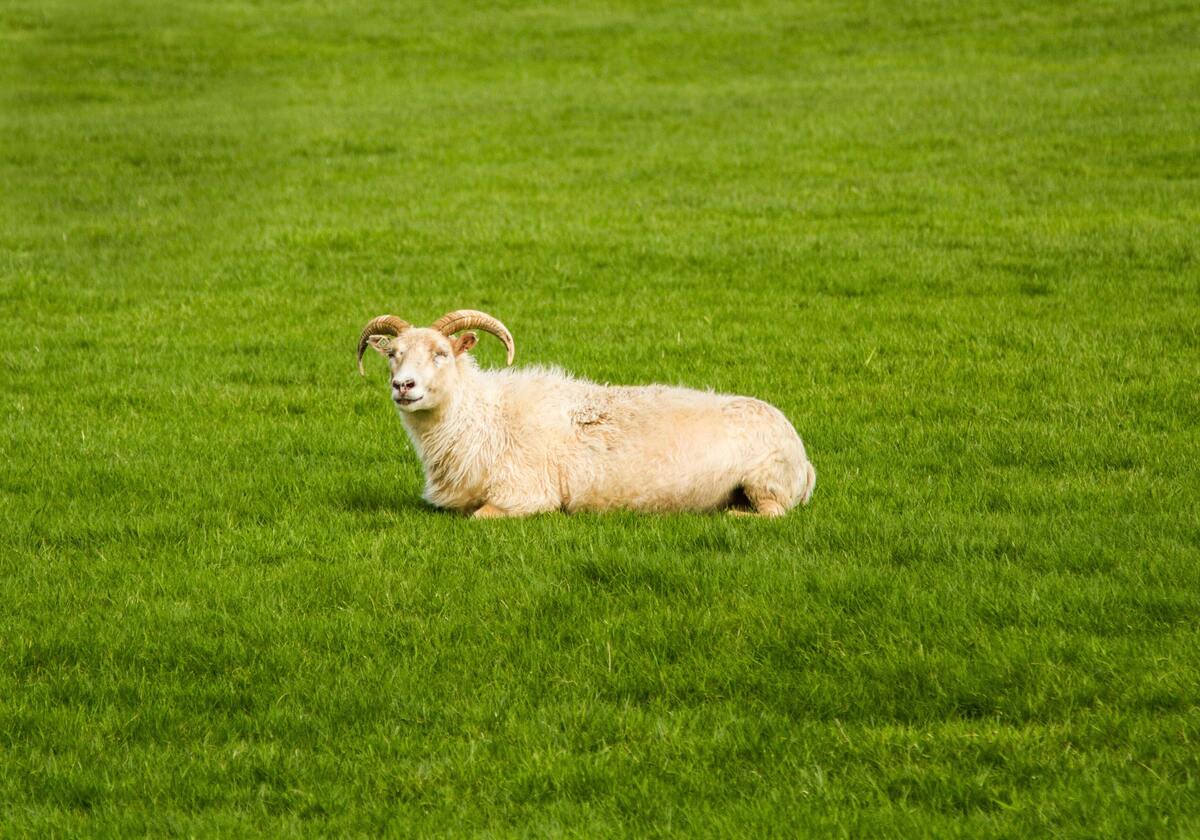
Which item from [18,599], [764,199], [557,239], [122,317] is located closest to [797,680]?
[18,599]

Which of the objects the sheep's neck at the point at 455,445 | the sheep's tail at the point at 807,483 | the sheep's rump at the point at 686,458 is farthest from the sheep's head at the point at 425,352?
the sheep's tail at the point at 807,483

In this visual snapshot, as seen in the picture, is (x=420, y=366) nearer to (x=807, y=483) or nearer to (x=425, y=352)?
(x=425, y=352)

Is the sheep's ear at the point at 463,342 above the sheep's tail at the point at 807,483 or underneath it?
above

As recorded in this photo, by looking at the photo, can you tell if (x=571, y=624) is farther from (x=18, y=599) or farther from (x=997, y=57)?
(x=997, y=57)

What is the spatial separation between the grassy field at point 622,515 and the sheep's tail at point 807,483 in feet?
1.03

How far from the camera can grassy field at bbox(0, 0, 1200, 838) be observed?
20.9 feet

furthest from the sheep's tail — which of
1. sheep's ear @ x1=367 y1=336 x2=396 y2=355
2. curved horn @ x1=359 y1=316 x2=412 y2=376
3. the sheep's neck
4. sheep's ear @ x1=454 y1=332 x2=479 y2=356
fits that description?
sheep's ear @ x1=367 y1=336 x2=396 y2=355

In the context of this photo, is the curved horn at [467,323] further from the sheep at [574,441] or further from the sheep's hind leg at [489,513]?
the sheep's hind leg at [489,513]

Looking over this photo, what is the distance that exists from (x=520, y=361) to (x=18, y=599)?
23.6 feet

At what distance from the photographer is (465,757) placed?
21.3 ft

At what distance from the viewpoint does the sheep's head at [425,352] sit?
10172 mm

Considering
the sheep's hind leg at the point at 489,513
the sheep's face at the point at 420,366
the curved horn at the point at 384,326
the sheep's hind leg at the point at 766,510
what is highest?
the curved horn at the point at 384,326

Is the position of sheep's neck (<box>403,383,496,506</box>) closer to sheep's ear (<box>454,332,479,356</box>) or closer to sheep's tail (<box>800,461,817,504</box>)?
sheep's ear (<box>454,332,479,356</box>)

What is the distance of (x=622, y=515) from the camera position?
994cm
